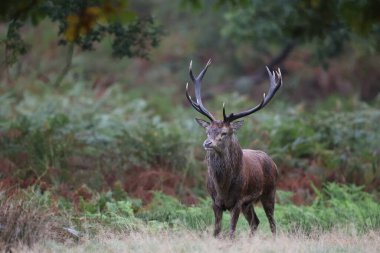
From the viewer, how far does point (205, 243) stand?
8586 mm

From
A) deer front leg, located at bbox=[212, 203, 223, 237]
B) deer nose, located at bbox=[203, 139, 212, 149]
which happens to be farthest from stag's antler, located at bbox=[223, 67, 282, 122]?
deer front leg, located at bbox=[212, 203, 223, 237]

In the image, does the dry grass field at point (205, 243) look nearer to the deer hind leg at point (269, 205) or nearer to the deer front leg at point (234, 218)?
the deer front leg at point (234, 218)

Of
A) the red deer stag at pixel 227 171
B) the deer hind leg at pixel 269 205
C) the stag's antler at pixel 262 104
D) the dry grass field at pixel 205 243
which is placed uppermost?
the stag's antler at pixel 262 104

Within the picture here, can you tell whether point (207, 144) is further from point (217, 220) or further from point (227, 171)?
point (217, 220)

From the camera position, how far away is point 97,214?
1087 centimetres

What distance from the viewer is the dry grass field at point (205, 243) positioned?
8352mm

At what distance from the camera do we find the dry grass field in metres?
8.35

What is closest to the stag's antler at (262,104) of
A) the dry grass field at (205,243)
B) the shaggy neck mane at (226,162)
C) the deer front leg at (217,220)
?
the shaggy neck mane at (226,162)

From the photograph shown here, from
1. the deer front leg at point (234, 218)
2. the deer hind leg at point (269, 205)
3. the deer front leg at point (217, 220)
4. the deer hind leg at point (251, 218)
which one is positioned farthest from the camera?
the deer hind leg at point (269, 205)

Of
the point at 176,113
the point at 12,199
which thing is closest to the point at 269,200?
the point at 12,199

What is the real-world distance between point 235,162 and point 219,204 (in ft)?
1.86

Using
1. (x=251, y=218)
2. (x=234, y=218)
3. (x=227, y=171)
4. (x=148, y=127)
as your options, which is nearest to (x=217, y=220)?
(x=234, y=218)

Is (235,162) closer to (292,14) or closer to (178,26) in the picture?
(292,14)

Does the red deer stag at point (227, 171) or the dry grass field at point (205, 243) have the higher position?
the red deer stag at point (227, 171)
